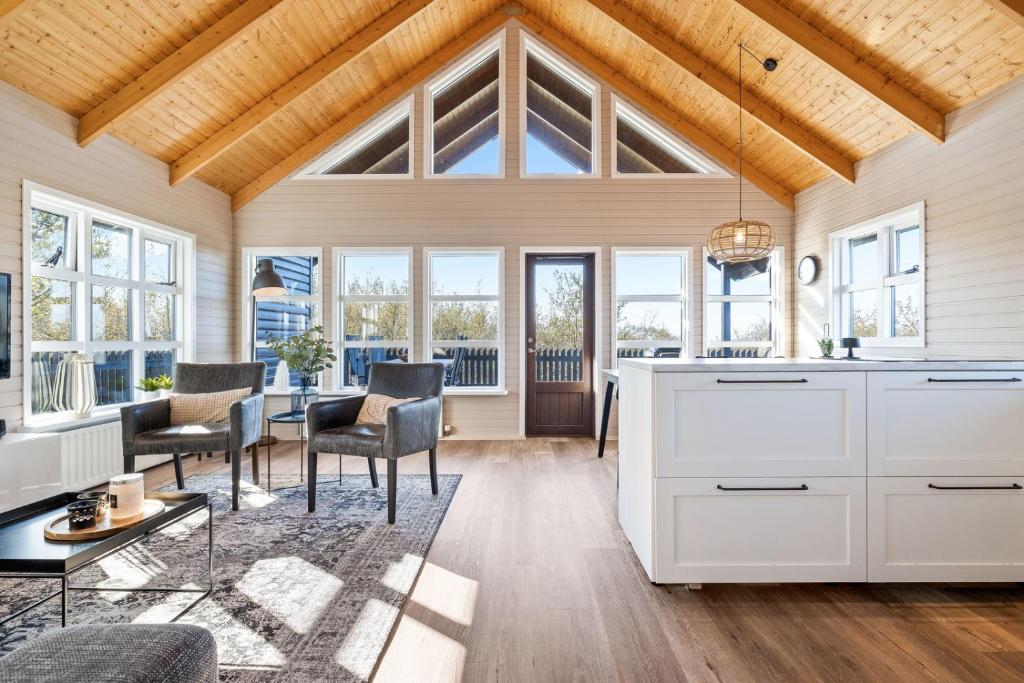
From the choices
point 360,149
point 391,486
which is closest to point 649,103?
point 360,149

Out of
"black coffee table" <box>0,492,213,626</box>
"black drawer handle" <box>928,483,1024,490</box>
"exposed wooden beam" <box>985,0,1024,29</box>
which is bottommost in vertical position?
"black coffee table" <box>0,492,213,626</box>

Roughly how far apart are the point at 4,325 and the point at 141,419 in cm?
100

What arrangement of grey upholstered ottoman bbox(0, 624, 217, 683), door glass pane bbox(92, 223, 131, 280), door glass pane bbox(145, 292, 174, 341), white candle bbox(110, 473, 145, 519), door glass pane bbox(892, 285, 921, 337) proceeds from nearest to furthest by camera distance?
grey upholstered ottoman bbox(0, 624, 217, 683) → white candle bbox(110, 473, 145, 519) → door glass pane bbox(892, 285, 921, 337) → door glass pane bbox(92, 223, 131, 280) → door glass pane bbox(145, 292, 174, 341)

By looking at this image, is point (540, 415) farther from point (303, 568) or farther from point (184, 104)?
point (184, 104)

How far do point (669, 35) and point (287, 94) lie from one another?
3.50m

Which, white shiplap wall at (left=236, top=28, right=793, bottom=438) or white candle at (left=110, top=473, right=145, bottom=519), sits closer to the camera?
white candle at (left=110, top=473, right=145, bottom=519)

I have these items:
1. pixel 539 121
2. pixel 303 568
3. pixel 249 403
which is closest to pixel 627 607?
pixel 303 568

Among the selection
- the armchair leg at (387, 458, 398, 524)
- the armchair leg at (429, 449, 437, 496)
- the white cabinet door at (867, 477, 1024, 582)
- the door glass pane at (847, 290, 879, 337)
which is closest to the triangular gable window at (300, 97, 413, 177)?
the armchair leg at (429, 449, 437, 496)

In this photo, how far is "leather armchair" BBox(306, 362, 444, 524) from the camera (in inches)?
122

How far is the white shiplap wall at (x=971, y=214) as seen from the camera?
319 centimetres

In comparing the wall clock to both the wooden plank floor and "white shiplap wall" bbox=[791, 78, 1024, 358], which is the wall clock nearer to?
"white shiplap wall" bbox=[791, 78, 1024, 358]

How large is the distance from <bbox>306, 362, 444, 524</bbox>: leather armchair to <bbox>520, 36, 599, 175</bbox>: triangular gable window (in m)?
3.03

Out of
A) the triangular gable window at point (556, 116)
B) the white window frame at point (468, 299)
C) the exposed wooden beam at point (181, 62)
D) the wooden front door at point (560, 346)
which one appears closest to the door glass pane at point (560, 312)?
the wooden front door at point (560, 346)

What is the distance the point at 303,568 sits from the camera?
245cm
